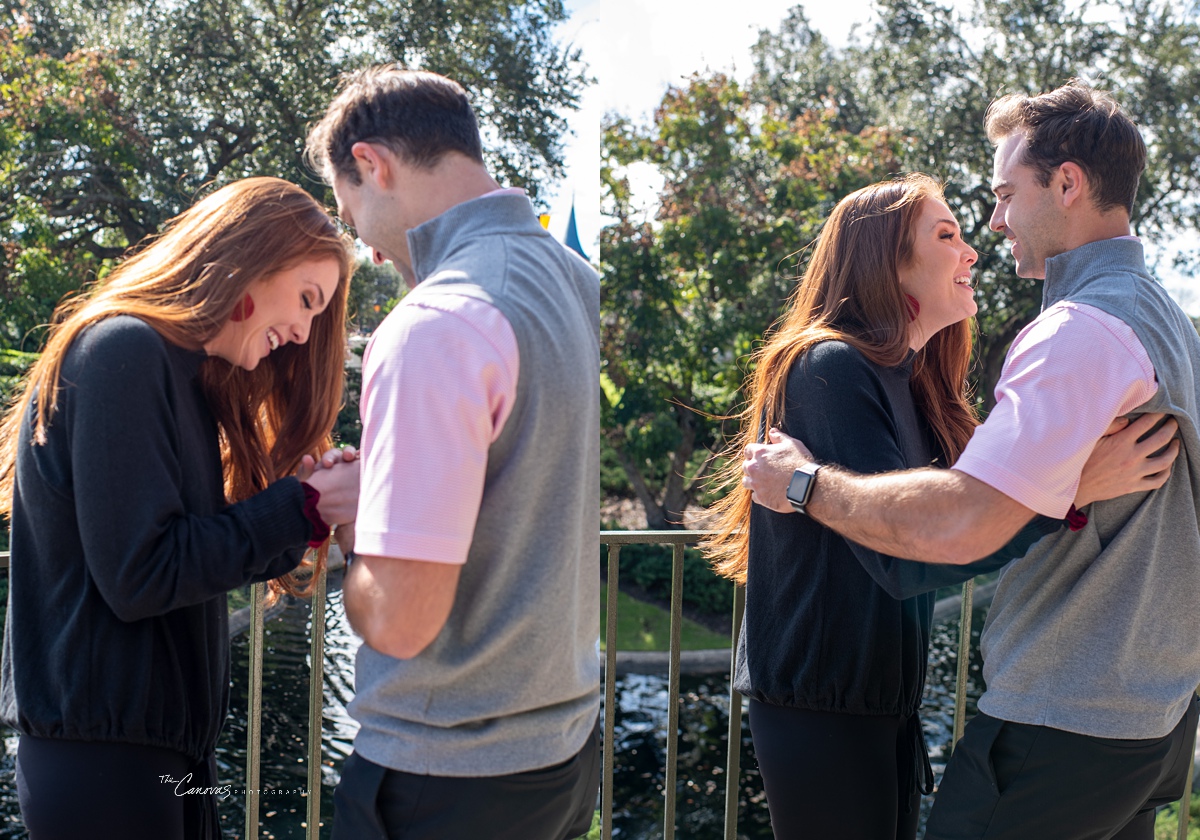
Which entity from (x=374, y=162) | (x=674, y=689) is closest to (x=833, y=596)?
(x=674, y=689)

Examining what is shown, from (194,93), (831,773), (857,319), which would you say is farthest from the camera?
(194,93)

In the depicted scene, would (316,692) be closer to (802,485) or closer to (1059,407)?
(802,485)

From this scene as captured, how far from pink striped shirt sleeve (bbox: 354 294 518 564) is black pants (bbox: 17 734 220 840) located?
615 millimetres

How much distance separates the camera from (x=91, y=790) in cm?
139

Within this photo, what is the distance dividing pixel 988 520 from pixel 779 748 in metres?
Result: 0.60

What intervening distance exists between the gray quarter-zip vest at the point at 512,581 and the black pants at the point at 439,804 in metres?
0.02

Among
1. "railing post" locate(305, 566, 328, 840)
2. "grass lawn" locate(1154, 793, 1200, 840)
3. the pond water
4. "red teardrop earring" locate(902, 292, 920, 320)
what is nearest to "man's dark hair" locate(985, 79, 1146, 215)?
"red teardrop earring" locate(902, 292, 920, 320)

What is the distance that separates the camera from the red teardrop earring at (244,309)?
157 cm

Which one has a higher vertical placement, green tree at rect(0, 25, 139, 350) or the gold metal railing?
green tree at rect(0, 25, 139, 350)

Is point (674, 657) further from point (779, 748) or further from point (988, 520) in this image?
point (988, 520)

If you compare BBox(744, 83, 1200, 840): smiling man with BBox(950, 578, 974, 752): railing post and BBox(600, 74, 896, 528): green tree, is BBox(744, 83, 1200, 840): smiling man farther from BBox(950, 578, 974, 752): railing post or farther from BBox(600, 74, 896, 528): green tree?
BBox(600, 74, 896, 528): green tree

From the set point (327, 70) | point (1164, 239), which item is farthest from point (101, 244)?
point (1164, 239)

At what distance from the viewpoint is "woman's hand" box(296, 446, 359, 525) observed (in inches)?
57.4

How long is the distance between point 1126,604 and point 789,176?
13.6 meters
